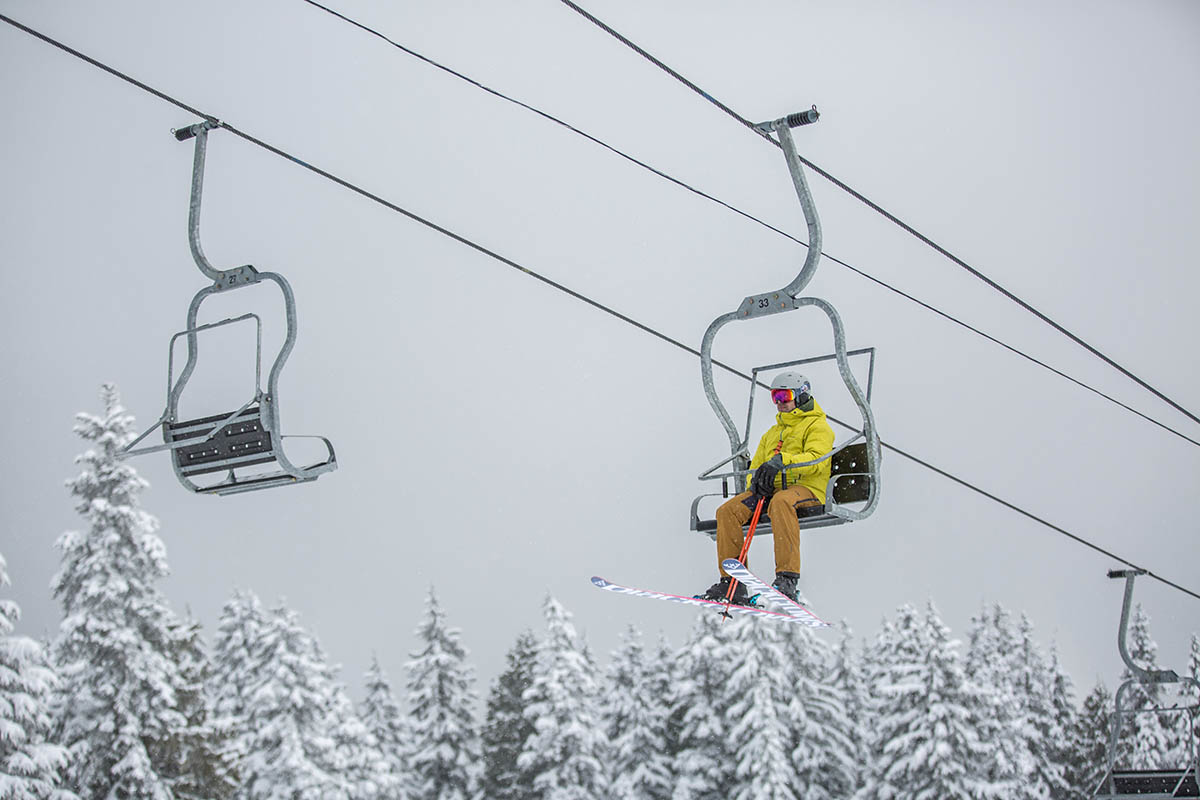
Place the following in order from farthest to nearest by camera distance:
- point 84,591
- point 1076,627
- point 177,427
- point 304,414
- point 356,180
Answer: point 1076,627, point 304,414, point 356,180, point 84,591, point 177,427

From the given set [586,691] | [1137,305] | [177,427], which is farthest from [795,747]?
[1137,305]

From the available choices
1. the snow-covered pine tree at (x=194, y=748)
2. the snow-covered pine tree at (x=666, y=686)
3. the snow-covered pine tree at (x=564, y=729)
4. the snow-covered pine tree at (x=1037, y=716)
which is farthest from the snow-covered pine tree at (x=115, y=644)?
the snow-covered pine tree at (x=1037, y=716)

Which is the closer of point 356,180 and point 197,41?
point 356,180

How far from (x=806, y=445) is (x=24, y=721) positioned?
14085 millimetres

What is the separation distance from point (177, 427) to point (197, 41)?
195 m

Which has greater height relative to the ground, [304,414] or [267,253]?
[267,253]

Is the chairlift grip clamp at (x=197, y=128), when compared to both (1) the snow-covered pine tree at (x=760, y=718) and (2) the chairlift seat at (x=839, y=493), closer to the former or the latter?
(2) the chairlift seat at (x=839, y=493)

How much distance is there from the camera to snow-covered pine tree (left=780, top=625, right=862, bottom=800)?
94.6 feet

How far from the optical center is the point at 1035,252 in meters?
155

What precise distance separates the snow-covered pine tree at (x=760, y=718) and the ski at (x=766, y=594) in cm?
1880

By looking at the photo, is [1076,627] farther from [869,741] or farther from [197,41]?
[869,741]

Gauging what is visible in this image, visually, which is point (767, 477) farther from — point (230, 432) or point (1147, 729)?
point (1147, 729)

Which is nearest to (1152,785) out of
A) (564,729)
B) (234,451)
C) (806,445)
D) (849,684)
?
(806,445)

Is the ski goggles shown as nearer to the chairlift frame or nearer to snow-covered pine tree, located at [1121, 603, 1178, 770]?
the chairlift frame
